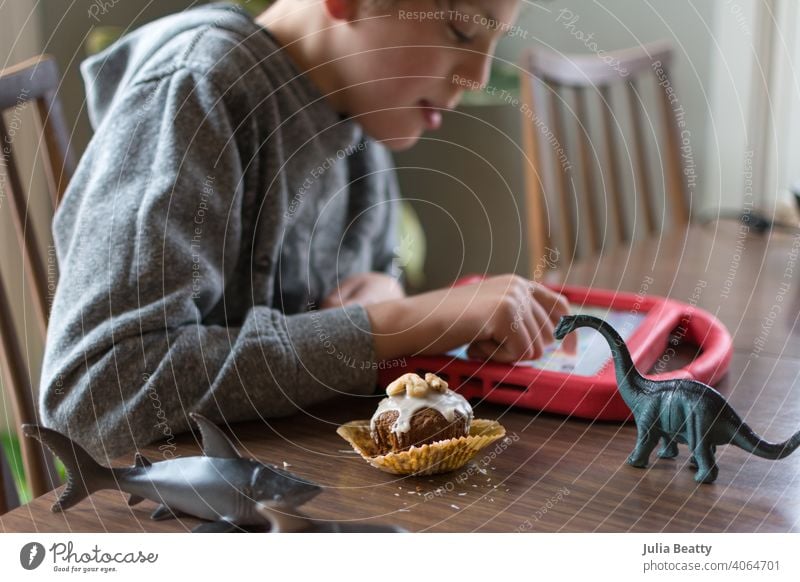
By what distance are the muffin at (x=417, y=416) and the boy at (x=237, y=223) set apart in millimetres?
95

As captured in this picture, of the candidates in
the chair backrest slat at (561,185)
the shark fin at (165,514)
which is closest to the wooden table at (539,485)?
the shark fin at (165,514)

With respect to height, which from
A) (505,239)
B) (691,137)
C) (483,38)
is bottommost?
(505,239)

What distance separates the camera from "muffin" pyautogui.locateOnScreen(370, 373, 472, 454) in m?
0.48

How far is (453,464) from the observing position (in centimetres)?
49

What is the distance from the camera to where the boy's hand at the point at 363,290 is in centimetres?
84

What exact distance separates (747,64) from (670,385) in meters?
1.22

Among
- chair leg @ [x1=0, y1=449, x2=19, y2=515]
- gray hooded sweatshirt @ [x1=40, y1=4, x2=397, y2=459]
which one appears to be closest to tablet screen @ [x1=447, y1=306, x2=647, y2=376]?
gray hooded sweatshirt @ [x1=40, y1=4, x2=397, y2=459]

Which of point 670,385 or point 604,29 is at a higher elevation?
point 604,29

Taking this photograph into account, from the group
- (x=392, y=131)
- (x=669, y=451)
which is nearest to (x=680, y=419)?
(x=669, y=451)

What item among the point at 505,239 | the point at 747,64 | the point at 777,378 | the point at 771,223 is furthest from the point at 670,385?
the point at 505,239

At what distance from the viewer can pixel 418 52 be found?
654 millimetres

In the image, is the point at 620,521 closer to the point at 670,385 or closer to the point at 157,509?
the point at 670,385

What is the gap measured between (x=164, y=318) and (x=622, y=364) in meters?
0.27
